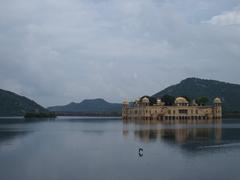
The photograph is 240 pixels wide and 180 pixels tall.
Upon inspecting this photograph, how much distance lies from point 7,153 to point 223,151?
831 inches

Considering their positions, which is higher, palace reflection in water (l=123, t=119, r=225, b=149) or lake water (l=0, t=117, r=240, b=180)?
palace reflection in water (l=123, t=119, r=225, b=149)

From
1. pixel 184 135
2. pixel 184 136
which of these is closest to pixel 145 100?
pixel 184 135

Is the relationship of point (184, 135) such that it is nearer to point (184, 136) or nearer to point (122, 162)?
point (184, 136)

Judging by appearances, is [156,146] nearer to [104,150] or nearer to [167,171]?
[104,150]

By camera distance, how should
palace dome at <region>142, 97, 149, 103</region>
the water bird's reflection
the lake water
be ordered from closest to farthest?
the lake water, the water bird's reflection, palace dome at <region>142, 97, 149, 103</region>

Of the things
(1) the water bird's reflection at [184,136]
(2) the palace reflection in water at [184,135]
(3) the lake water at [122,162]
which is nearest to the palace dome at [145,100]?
(2) the palace reflection in water at [184,135]

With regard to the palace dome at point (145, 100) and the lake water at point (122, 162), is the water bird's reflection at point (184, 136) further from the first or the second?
the palace dome at point (145, 100)

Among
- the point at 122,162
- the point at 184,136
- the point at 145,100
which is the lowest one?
the point at 122,162

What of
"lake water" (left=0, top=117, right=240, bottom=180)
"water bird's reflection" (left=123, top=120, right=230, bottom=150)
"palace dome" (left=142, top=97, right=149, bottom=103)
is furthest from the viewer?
"palace dome" (left=142, top=97, right=149, bottom=103)

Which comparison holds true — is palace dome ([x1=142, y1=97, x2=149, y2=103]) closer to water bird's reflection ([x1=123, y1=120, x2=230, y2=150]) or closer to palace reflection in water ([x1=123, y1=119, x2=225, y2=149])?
palace reflection in water ([x1=123, y1=119, x2=225, y2=149])

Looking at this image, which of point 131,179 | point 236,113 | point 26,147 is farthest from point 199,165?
point 236,113

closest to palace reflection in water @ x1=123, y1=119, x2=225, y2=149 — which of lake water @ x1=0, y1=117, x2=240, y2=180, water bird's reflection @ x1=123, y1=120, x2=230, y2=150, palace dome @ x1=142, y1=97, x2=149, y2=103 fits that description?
water bird's reflection @ x1=123, y1=120, x2=230, y2=150

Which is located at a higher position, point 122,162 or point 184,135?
point 184,135

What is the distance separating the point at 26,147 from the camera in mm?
50906
